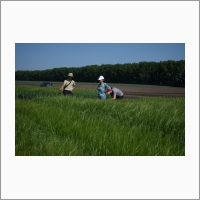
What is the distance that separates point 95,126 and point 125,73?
1743 mm

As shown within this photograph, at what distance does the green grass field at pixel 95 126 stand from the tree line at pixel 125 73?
35cm

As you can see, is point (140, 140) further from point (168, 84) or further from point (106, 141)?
point (168, 84)

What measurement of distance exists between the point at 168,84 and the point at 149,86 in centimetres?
45

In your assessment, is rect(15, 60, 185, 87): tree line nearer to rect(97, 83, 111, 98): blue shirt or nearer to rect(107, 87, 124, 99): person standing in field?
rect(97, 83, 111, 98): blue shirt

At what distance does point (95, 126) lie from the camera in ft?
11.2

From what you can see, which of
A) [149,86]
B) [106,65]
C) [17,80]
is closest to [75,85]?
[106,65]

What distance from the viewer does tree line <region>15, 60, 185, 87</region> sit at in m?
4.15

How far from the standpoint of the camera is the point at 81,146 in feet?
10.0

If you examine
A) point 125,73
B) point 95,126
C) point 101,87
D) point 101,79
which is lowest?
point 95,126

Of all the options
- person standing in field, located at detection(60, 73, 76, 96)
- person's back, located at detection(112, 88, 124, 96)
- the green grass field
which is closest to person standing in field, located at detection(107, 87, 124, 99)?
person's back, located at detection(112, 88, 124, 96)

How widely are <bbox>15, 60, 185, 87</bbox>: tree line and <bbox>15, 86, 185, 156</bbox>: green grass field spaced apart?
35cm

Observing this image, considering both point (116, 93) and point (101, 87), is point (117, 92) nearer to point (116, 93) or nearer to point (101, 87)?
point (116, 93)

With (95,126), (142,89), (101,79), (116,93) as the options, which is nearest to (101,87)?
(101,79)

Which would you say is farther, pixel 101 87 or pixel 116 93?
pixel 116 93
